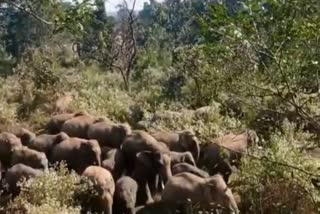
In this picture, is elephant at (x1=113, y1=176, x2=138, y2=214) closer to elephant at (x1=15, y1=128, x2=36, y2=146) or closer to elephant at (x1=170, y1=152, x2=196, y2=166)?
elephant at (x1=170, y1=152, x2=196, y2=166)

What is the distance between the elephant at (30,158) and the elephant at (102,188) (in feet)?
3.56

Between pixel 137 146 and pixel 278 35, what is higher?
pixel 278 35

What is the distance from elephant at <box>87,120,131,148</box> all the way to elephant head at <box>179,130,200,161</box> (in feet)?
3.28

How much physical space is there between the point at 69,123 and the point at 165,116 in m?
2.80

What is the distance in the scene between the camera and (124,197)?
29.1 feet

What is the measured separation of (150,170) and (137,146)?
57 cm

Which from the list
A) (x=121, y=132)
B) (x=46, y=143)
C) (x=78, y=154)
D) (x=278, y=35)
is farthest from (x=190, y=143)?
(x=278, y=35)

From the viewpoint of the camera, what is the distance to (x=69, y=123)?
452 inches

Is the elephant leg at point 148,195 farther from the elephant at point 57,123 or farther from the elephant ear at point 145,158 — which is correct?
the elephant at point 57,123

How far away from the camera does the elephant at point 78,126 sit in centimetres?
1123

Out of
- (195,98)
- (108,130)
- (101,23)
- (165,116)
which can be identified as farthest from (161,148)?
(101,23)

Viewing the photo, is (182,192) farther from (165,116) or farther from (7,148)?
(165,116)

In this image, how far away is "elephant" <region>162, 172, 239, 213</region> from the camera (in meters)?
8.38

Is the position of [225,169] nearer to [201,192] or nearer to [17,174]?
[201,192]
